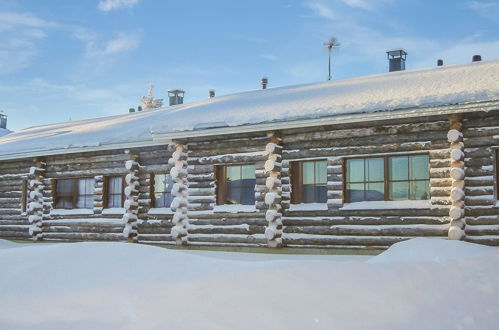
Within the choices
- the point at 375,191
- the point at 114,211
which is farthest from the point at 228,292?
the point at 114,211

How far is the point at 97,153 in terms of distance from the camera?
16.6m

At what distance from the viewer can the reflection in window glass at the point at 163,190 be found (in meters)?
15.5

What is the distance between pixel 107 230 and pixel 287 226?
5.83 meters

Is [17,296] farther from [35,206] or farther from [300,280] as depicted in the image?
[35,206]

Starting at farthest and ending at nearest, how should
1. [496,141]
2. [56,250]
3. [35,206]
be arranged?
[35,206] < [496,141] < [56,250]

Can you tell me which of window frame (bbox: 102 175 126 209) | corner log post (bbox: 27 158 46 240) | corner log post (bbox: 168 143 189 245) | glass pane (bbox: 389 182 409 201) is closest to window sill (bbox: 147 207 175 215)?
corner log post (bbox: 168 143 189 245)

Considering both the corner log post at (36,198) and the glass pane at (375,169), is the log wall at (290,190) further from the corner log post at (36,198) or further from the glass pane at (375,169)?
the corner log post at (36,198)

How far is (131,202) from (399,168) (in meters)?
7.22

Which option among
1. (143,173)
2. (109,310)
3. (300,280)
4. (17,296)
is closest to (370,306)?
(300,280)

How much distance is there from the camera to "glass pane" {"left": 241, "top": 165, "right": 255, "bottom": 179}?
13.8 metres

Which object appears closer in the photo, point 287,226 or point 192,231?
point 287,226

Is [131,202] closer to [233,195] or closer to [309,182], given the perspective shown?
[233,195]

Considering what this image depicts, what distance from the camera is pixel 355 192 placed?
494 inches

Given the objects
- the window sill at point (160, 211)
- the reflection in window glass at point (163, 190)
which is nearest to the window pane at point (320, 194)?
the window sill at point (160, 211)
